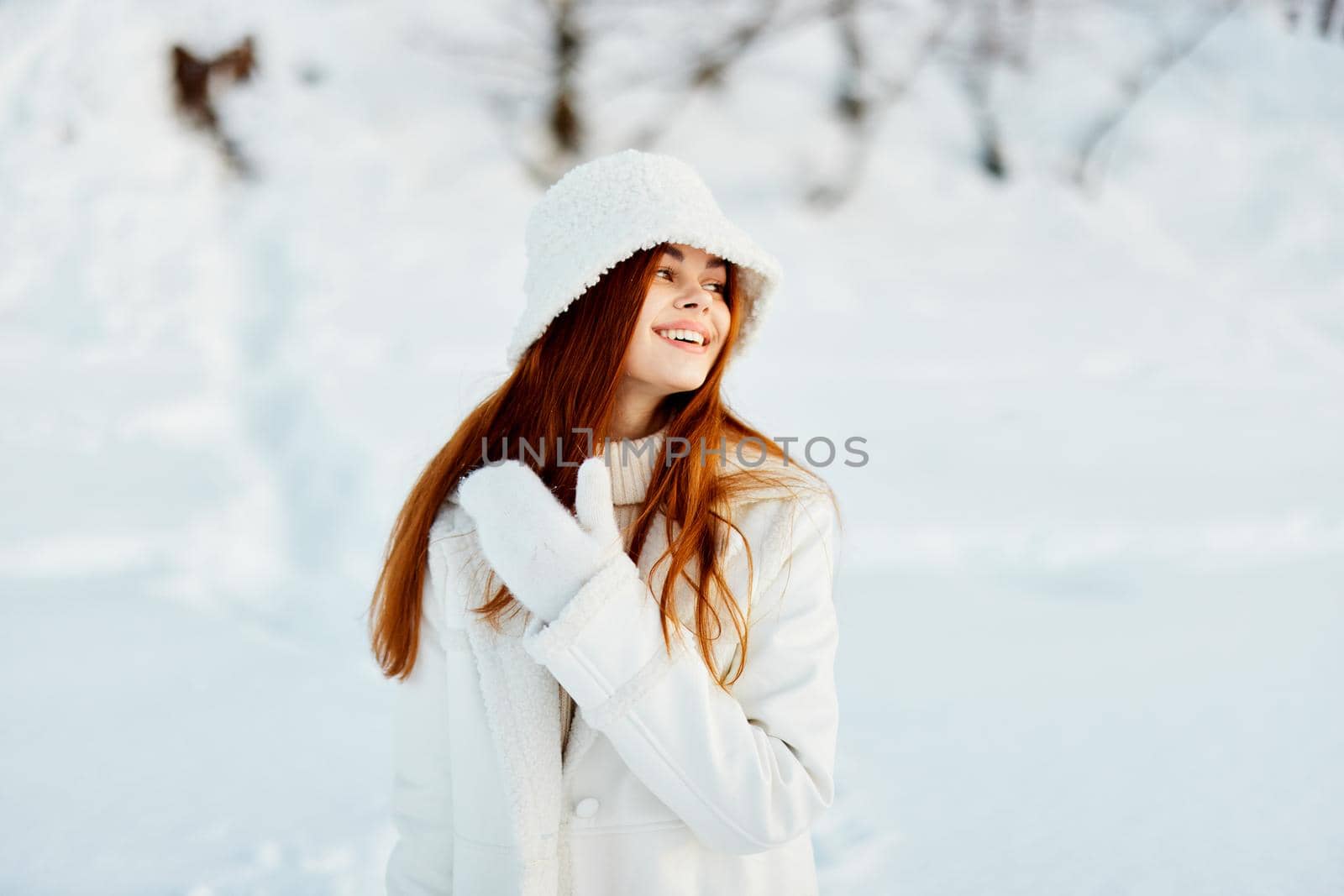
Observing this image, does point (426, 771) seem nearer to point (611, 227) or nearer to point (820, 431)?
point (611, 227)

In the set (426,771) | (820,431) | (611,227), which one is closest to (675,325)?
(611,227)

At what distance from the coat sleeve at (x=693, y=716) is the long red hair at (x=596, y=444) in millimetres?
52

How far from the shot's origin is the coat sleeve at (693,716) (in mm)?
820

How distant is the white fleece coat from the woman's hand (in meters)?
0.02

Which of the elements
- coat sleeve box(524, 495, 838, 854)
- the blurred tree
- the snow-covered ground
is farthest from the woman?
the blurred tree

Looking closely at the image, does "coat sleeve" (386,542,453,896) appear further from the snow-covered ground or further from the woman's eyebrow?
the snow-covered ground

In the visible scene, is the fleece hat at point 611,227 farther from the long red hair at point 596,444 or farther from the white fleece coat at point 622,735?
the white fleece coat at point 622,735

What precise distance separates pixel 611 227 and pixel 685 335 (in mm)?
139

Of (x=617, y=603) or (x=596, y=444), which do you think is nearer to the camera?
(x=617, y=603)

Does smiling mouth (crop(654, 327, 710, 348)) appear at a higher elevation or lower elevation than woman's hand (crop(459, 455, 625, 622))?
higher

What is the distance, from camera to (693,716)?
827mm

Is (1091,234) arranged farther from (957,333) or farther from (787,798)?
(787,798)

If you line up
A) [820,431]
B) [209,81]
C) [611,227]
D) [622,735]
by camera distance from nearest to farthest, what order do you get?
1. [622,735]
2. [611,227]
3. [820,431]
4. [209,81]

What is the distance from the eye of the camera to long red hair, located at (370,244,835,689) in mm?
958
